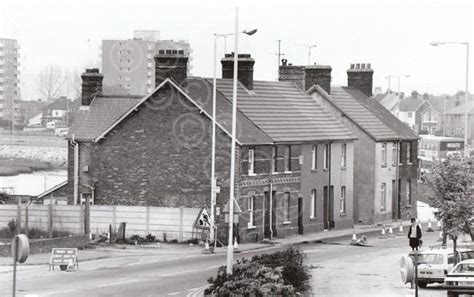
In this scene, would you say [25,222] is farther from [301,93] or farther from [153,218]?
[301,93]

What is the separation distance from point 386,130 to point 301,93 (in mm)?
8417

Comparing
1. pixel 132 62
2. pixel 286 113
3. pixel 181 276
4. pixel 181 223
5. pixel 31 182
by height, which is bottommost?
pixel 181 276

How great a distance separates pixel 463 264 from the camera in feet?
109

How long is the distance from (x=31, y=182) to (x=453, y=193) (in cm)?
7002

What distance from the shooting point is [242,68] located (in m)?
61.8

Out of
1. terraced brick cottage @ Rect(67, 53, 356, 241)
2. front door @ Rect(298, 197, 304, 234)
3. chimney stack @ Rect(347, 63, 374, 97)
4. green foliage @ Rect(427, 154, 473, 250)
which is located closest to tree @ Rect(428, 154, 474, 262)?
green foliage @ Rect(427, 154, 473, 250)

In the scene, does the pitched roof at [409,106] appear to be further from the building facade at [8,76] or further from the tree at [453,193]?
the tree at [453,193]

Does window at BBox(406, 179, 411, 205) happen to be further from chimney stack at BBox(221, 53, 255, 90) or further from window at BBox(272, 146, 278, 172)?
window at BBox(272, 146, 278, 172)

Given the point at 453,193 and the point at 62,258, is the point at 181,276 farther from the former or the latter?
the point at 453,193

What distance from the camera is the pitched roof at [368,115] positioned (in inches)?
2822

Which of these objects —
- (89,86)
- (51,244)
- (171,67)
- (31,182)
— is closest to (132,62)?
(31,182)

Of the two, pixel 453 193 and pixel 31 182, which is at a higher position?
pixel 31 182

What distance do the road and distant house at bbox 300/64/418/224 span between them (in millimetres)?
19141

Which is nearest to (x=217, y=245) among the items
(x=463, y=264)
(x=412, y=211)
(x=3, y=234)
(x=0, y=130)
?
(x=3, y=234)
